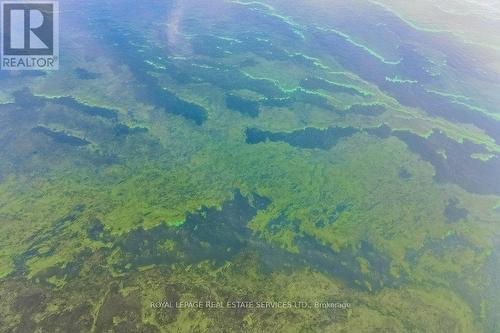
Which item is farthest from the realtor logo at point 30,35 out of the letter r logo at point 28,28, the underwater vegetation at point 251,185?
the underwater vegetation at point 251,185

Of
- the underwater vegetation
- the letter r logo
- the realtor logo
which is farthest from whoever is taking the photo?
the letter r logo

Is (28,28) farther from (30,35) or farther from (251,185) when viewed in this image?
(251,185)

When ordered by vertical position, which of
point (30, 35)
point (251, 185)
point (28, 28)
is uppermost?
point (28, 28)

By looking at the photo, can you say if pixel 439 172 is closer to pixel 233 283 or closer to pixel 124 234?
pixel 233 283

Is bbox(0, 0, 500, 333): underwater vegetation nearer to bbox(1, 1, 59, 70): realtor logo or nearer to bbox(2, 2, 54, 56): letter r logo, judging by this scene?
bbox(1, 1, 59, 70): realtor logo

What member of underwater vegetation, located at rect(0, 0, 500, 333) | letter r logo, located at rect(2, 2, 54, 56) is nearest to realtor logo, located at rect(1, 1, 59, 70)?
letter r logo, located at rect(2, 2, 54, 56)

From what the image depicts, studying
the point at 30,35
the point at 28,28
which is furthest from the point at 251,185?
the point at 28,28

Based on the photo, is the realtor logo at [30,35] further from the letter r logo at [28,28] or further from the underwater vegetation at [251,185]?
the underwater vegetation at [251,185]

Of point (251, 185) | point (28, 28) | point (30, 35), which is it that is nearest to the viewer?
point (251, 185)

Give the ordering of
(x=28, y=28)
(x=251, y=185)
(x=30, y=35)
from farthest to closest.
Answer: (x=28, y=28) → (x=30, y=35) → (x=251, y=185)
